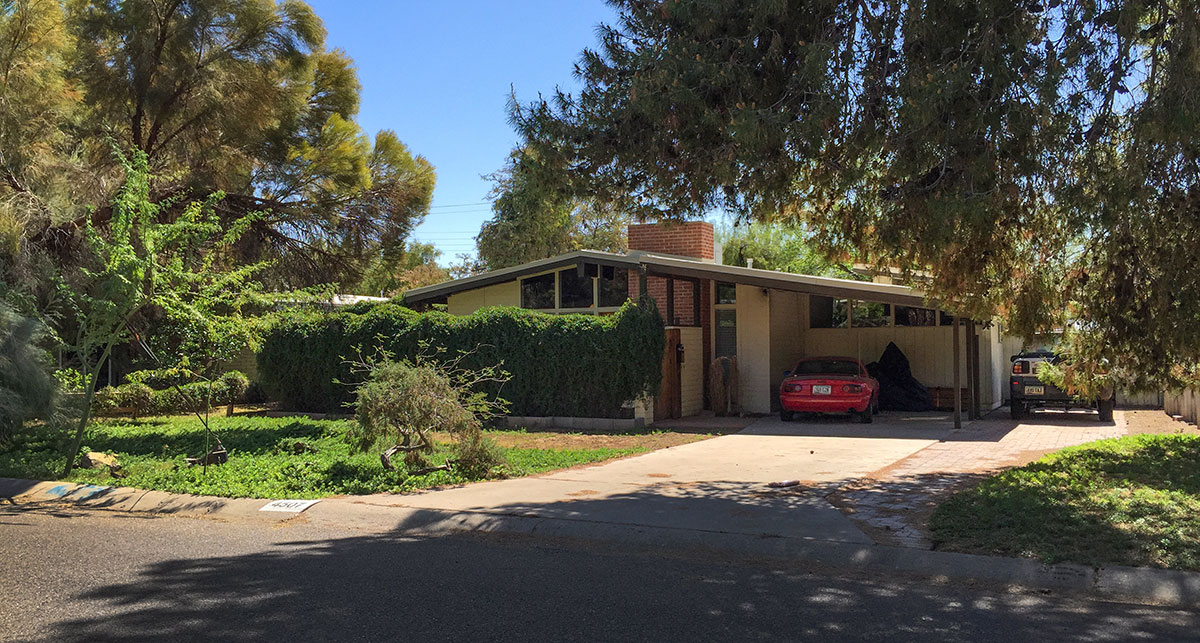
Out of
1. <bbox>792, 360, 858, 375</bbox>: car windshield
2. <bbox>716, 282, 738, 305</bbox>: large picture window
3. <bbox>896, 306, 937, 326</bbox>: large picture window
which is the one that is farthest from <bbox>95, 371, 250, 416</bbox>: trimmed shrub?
<bbox>896, 306, 937, 326</bbox>: large picture window

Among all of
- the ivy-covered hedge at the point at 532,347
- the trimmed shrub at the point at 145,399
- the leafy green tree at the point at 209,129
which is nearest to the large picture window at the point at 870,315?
the ivy-covered hedge at the point at 532,347

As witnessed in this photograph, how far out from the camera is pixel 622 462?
41.1 ft

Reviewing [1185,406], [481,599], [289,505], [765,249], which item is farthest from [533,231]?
[481,599]

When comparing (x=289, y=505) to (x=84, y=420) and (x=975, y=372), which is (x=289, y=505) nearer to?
(x=84, y=420)

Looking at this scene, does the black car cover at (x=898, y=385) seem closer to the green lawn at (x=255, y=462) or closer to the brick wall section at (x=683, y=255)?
the brick wall section at (x=683, y=255)

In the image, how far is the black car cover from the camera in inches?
773

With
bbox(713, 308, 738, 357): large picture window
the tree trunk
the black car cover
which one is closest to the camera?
the tree trunk

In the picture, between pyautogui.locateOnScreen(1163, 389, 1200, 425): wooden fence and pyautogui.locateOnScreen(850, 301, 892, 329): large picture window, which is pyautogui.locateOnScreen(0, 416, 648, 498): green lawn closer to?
pyautogui.locateOnScreen(850, 301, 892, 329): large picture window

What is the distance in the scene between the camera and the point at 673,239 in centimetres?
2112

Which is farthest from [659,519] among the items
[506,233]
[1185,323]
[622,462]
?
[506,233]

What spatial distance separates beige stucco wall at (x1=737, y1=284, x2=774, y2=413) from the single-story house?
0.02 metres

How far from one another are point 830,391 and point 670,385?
322 cm

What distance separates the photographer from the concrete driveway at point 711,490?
840 centimetres

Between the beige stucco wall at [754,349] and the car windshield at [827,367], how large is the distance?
1.19 m
